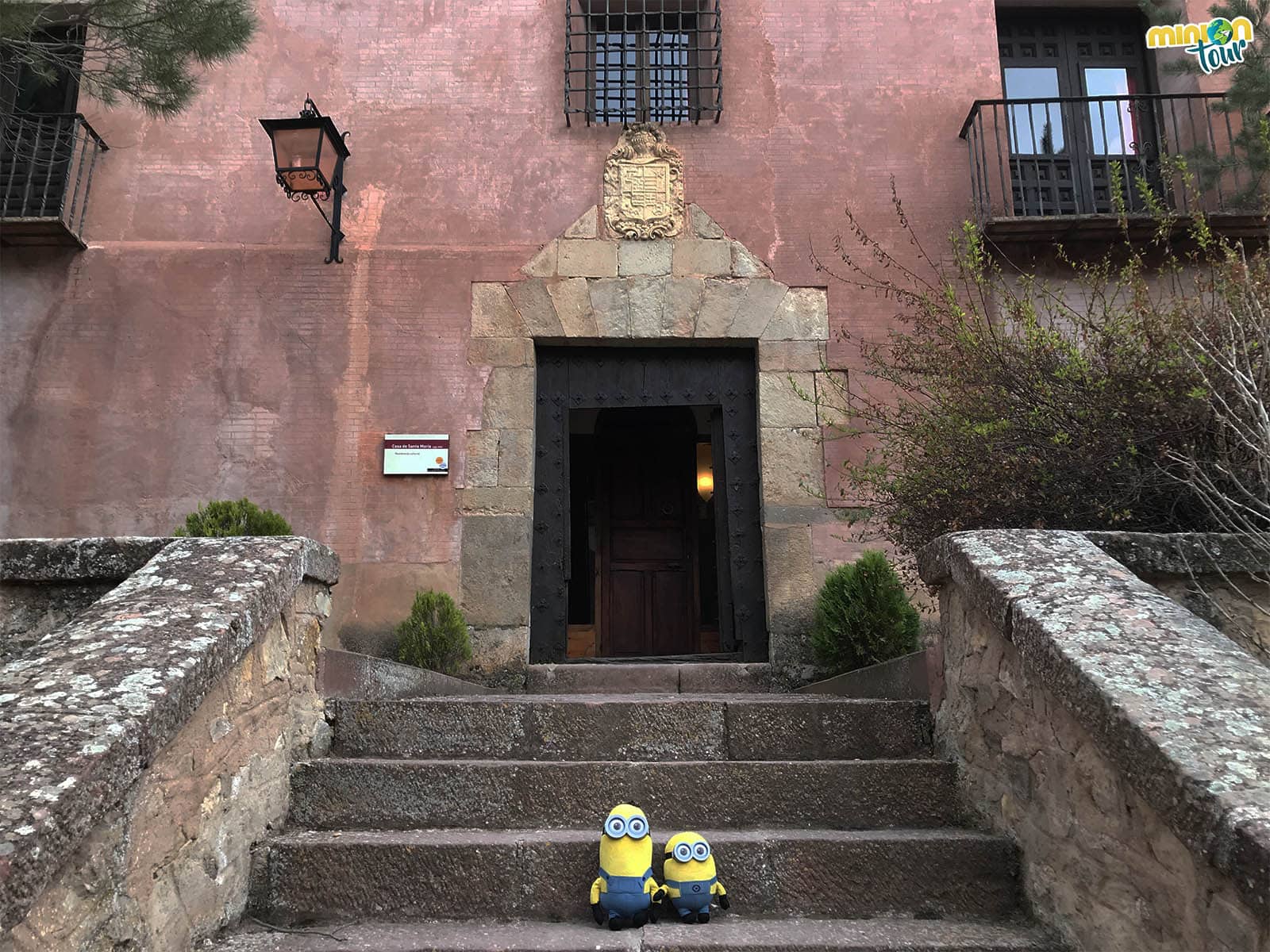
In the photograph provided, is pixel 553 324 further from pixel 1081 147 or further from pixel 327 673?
pixel 1081 147

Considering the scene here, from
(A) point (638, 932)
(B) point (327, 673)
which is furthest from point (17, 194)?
(A) point (638, 932)

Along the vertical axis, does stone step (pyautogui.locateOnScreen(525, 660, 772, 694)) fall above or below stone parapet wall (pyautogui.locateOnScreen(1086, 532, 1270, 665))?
below

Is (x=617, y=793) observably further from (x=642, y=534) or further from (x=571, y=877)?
(x=642, y=534)

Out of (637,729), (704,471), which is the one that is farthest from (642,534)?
(637,729)

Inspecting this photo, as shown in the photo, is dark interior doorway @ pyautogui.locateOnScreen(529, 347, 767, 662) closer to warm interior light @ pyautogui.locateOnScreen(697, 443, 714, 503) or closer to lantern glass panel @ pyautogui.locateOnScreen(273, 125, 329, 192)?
warm interior light @ pyautogui.locateOnScreen(697, 443, 714, 503)

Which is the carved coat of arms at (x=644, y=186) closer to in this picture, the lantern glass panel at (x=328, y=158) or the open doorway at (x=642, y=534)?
the lantern glass panel at (x=328, y=158)

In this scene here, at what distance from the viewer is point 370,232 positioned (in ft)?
19.9

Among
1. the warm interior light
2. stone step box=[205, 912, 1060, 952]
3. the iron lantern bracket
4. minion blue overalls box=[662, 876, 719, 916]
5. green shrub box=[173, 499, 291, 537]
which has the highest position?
the iron lantern bracket

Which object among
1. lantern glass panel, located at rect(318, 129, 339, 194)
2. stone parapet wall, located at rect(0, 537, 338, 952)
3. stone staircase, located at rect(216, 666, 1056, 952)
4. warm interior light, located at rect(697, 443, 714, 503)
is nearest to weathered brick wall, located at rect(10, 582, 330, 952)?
stone parapet wall, located at rect(0, 537, 338, 952)

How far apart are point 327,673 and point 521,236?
3.81 meters

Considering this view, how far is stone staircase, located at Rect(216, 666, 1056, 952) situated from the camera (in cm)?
220

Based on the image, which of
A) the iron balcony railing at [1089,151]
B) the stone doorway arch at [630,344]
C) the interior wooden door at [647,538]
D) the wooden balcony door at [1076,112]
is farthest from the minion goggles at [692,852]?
the interior wooden door at [647,538]

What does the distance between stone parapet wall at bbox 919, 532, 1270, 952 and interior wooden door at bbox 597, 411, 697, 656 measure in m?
6.01

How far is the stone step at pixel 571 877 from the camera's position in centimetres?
230
